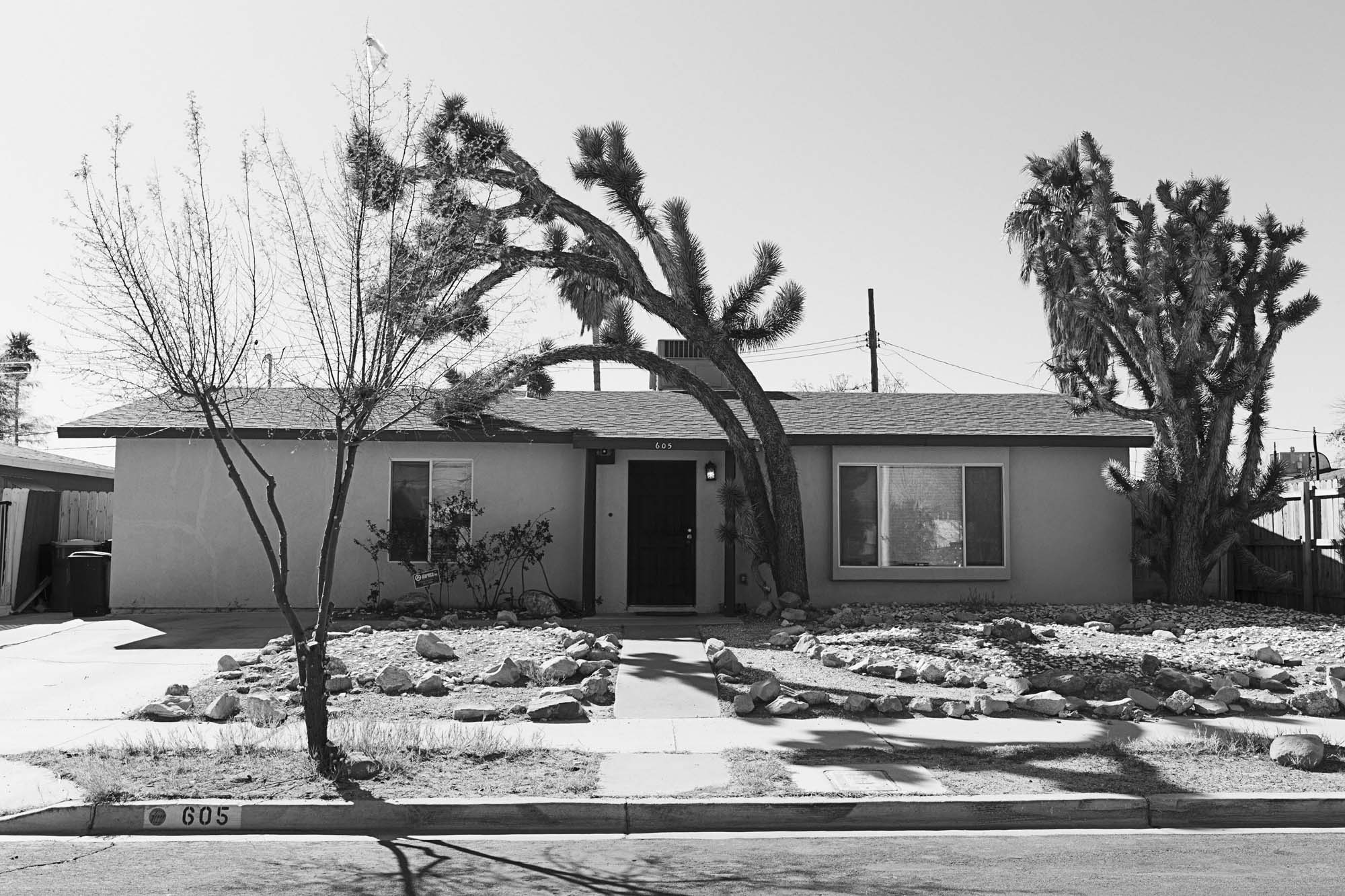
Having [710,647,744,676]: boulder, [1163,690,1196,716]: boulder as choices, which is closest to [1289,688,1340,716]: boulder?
[1163,690,1196,716]: boulder

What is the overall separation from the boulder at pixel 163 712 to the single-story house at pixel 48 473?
12594mm

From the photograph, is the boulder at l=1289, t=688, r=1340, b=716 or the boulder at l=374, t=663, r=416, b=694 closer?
the boulder at l=1289, t=688, r=1340, b=716

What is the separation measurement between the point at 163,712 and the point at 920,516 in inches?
417

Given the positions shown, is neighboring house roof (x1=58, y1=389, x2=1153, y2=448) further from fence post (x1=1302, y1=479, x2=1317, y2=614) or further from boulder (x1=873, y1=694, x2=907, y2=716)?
boulder (x1=873, y1=694, x2=907, y2=716)

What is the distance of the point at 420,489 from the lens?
16.0 metres

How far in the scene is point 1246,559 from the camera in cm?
1684

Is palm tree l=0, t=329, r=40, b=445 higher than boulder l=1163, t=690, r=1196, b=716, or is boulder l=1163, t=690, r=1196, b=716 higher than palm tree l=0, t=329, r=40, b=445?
palm tree l=0, t=329, r=40, b=445

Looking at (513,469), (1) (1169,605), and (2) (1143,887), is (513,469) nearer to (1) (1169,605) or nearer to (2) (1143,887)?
(1) (1169,605)

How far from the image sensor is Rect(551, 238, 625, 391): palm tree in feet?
51.7

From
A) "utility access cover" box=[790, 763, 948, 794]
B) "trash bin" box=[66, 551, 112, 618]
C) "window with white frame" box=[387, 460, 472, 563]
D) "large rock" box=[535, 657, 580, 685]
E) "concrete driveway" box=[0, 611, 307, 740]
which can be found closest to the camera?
"utility access cover" box=[790, 763, 948, 794]

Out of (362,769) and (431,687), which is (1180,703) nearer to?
(431,687)

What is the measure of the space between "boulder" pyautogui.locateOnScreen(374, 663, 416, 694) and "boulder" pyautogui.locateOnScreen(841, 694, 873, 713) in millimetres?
3683

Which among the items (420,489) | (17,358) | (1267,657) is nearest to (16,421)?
(17,358)

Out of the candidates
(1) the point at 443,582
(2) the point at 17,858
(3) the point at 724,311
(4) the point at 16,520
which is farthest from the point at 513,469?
(2) the point at 17,858
